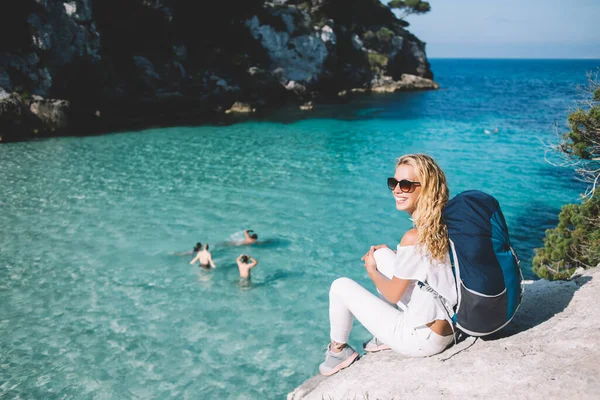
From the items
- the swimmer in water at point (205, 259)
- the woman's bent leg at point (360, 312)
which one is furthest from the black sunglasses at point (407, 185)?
the swimmer in water at point (205, 259)

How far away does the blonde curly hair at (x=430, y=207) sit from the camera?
3326 millimetres

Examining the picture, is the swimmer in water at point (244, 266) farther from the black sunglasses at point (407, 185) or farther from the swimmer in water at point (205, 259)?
the black sunglasses at point (407, 185)

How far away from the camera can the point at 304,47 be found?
52.9 m

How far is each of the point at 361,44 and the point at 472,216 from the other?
69251mm

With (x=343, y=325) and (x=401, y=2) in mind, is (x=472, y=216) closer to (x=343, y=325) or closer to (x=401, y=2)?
(x=343, y=325)

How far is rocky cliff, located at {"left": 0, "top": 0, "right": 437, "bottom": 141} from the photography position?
2892 centimetres

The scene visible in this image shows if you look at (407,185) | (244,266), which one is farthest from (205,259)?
(407,185)

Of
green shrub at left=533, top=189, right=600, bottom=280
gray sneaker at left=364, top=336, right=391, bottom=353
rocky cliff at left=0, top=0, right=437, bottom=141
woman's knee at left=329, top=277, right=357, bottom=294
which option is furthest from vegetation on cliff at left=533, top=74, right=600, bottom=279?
rocky cliff at left=0, top=0, right=437, bottom=141

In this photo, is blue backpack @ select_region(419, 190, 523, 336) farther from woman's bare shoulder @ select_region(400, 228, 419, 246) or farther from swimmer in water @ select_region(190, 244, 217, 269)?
swimmer in water @ select_region(190, 244, 217, 269)

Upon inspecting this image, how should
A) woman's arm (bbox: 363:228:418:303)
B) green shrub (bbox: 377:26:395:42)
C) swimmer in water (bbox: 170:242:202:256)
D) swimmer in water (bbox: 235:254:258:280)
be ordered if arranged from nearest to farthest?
woman's arm (bbox: 363:228:418:303) < swimmer in water (bbox: 235:254:258:280) < swimmer in water (bbox: 170:242:202:256) < green shrub (bbox: 377:26:395:42)

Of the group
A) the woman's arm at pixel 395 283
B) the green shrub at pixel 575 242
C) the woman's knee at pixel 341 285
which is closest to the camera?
the woman's arm at pixel 395 283

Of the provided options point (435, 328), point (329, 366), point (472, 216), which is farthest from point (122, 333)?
point (472, 216)

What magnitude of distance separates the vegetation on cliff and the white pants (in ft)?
17.8

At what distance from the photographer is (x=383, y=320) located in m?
3.90
